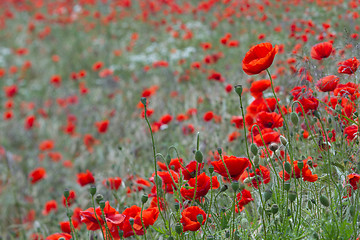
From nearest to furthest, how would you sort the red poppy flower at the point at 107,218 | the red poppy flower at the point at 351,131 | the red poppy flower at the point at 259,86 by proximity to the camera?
the red poppy flower at the point at 107,218, the red poppy flower at the point at 351,131, the red poppy flower at the point at 259,86

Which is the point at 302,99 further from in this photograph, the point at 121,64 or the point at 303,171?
the point at 121,64

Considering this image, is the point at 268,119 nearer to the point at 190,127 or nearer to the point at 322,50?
the point at 322,50

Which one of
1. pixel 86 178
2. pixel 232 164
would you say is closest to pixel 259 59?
pixel 232 164

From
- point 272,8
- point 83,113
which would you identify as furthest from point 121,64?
point 272,8

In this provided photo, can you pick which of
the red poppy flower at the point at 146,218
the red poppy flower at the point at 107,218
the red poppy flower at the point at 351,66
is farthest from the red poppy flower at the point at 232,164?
the red poppy flower at the point at 351,66

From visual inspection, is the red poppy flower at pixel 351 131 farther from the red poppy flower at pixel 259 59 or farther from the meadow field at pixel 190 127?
the red poppy flower at pixel 259 59

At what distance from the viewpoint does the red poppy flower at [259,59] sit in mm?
1486

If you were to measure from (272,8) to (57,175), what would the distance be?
3.21m

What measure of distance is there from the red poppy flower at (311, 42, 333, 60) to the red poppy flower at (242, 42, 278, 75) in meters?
0.48

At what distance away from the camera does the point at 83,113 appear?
6078 millimetres

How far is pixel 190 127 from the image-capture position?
321cm

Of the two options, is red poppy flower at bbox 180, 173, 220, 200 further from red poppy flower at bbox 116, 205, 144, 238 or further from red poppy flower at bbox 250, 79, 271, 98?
red poppy flower at bbox 250, 79, 271, 98

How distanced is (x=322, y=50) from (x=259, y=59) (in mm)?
557

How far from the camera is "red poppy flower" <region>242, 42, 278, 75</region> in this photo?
1.49 m
